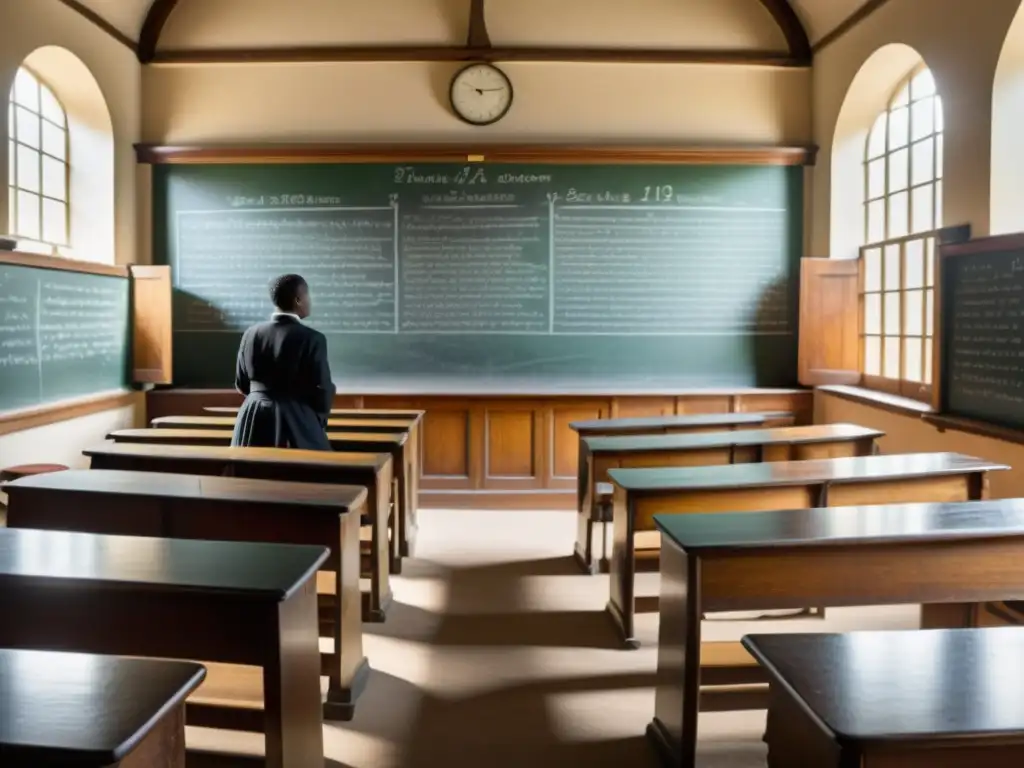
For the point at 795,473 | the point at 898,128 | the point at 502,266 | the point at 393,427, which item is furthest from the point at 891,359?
the point at 393,427

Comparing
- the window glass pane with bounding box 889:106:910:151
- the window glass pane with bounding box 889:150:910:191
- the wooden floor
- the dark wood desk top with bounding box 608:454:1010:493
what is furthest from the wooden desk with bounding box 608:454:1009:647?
the window glass pane with bounding box 889:106:910:151

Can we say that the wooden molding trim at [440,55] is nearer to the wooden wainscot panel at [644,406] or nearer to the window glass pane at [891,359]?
the window glass pane at [891,359]

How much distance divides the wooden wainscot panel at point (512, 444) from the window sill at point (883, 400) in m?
2.02

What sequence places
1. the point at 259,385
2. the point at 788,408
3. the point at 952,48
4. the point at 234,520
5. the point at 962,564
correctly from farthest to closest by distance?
the point at 788,408 < the point at 952,48 < the point at 259,385 < the point at 234,520 < the point at 962,564

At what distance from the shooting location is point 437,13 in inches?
253

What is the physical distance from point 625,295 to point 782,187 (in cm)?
137

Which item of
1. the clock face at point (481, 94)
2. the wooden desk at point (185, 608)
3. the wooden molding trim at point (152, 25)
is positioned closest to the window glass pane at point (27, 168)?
the wooden molding trim at point (152, 25)

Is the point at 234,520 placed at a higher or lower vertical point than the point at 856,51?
lower

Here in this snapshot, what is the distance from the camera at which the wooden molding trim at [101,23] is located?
5.53m

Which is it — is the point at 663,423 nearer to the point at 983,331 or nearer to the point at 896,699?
the point at 983,331

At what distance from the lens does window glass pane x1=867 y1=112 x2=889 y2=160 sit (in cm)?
607

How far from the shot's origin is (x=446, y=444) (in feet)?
20.5

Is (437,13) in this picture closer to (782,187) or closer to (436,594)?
(782,187)

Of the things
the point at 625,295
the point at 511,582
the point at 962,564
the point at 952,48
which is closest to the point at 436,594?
the point at 511,582
